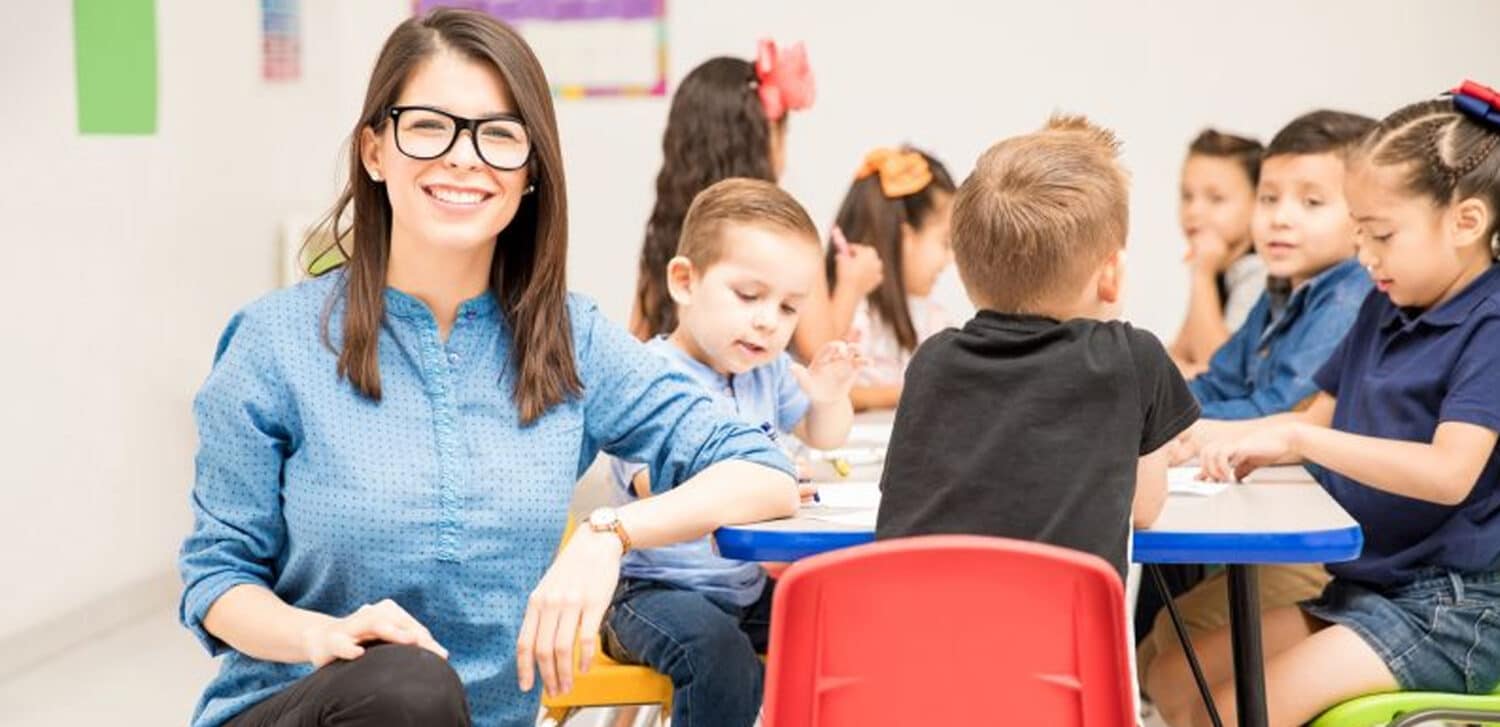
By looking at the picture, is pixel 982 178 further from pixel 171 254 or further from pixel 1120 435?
pixel 171 254

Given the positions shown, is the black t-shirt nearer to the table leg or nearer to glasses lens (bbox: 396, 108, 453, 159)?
the table leg

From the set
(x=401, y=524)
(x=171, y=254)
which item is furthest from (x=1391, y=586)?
(x=171, y=254)

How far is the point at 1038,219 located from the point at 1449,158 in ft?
2.61

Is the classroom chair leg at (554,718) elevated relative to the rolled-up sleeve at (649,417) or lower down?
lower down

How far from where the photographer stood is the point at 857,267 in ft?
13.6

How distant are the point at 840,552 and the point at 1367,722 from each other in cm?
104

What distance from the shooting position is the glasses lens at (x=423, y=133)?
201 centimetres

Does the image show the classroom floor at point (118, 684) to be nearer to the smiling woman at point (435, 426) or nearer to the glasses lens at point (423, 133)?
the smiling woman at point (435, 426)

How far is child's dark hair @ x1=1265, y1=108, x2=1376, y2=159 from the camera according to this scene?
3438 mm

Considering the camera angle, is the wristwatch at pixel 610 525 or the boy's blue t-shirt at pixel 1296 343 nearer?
the wristwatch at pixel 610 525

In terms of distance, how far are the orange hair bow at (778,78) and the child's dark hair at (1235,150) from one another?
120cm

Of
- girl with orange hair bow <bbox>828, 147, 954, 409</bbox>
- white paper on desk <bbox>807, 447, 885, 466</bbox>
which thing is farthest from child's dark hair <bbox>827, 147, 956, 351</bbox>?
white paper on desk <bbox>807, 447, 885, 466</bbox>

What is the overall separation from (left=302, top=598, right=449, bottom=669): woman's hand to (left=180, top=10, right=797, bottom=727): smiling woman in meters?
0.06

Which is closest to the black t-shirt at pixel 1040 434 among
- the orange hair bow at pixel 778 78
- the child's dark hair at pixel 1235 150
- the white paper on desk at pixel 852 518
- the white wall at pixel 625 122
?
the white paper on desk at pixel 852 518
